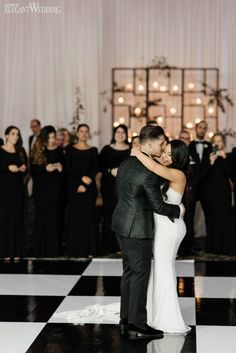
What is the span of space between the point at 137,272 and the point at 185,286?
1.68 metres

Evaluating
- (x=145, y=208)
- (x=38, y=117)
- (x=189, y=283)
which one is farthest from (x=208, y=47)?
(x=145, y=208)

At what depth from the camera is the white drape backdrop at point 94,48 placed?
11.1m

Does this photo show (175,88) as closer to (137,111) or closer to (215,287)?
(137,111)

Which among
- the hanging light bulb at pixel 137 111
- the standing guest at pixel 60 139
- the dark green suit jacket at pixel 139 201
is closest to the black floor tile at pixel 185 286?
the dark green suit jacket at pixel 139 201

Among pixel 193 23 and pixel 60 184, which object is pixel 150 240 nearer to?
pixel 60 184

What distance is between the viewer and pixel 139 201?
4664mm

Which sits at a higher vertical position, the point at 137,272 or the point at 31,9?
the point at 31,9

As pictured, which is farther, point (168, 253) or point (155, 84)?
point (155, 84)

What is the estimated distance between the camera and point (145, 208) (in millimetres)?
4684

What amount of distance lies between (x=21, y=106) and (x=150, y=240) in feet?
23.5

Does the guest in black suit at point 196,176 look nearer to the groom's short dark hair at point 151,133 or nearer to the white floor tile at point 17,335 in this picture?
the groom's short dark hair at point 151,133

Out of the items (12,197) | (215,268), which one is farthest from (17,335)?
(12,197)

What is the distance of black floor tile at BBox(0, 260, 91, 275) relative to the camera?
7.01 meters

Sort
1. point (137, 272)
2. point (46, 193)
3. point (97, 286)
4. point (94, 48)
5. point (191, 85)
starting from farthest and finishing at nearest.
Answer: point (191, 85), point (94, 48), point (46, 193), point (97, 286), point (137, 272)
